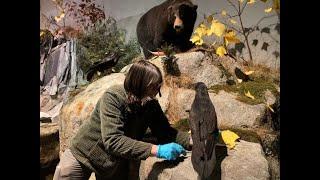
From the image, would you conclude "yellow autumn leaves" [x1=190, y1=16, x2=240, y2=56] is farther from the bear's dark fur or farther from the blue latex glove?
the blue latex glove

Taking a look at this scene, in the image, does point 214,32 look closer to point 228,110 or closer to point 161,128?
point 228,110

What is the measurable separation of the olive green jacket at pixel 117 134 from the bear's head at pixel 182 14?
0.33 m

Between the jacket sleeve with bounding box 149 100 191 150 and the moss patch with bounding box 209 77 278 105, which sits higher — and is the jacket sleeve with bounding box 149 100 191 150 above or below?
below

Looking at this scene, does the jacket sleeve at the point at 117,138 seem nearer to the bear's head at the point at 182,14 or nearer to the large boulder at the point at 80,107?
the large boulder at the point at 80,107

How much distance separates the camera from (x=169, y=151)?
1829 mm

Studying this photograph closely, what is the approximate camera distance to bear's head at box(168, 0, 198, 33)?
6.56 feet

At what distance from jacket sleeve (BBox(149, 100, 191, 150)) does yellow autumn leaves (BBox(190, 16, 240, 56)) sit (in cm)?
30

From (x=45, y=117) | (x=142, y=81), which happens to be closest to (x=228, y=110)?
(x=142, y=81)

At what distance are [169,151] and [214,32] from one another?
494 mm

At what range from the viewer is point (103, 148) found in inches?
74.3

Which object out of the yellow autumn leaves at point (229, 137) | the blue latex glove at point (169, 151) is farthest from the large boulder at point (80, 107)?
the yellow autumn leaves at point (229, 137)

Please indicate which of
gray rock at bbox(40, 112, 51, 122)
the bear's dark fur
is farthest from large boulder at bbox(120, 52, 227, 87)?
gray rock at bbox(40, 112, 51, 122)

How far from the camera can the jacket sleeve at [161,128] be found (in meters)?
1.91
